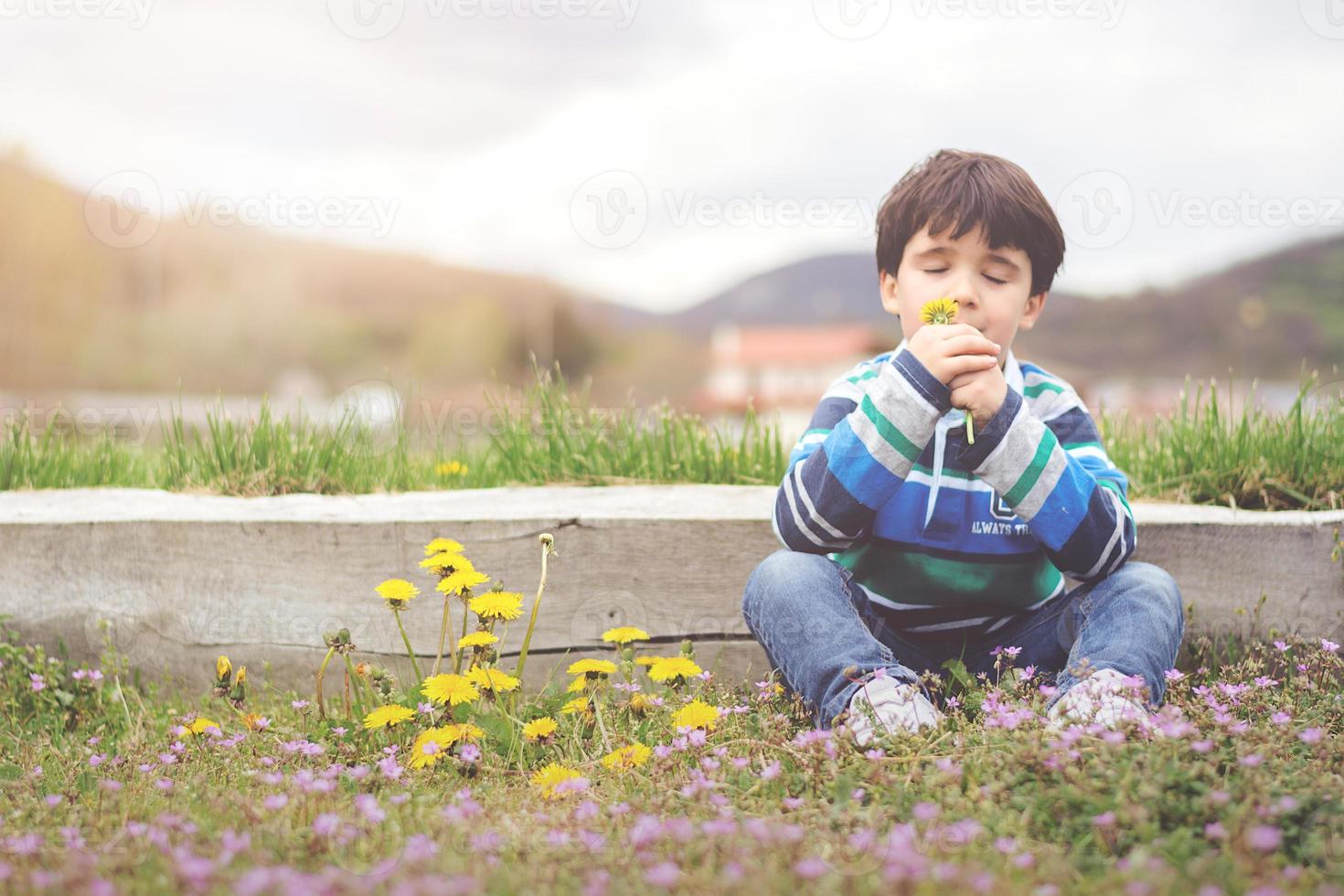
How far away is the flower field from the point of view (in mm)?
1210

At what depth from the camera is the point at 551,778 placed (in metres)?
1.81

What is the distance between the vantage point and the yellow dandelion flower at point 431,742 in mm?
1898

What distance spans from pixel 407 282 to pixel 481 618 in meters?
48.9

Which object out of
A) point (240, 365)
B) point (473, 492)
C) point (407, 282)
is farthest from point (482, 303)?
point (473, 492)

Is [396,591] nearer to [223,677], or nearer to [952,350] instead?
[223,677]

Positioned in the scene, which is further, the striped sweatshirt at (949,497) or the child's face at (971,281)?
the child's face at (971,281)

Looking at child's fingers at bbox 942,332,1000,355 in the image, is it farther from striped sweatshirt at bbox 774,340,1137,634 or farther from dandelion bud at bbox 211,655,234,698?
dandelion bud at bbox 211,655,234,698

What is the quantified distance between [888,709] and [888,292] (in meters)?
1.00

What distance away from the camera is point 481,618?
218 cm

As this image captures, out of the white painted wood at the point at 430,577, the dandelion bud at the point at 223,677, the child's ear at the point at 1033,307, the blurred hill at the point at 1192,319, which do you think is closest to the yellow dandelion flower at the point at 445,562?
the dandelion bud at the point at 223,677

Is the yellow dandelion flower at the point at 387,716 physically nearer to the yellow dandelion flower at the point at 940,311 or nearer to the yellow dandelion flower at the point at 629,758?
the yellow dandelion flower at the point at 629,758

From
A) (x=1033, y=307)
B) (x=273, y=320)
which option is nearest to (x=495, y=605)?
(x=1033, y=307)

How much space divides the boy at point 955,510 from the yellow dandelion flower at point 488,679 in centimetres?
55

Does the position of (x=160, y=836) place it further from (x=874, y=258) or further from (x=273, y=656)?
(x=874, y=258)
